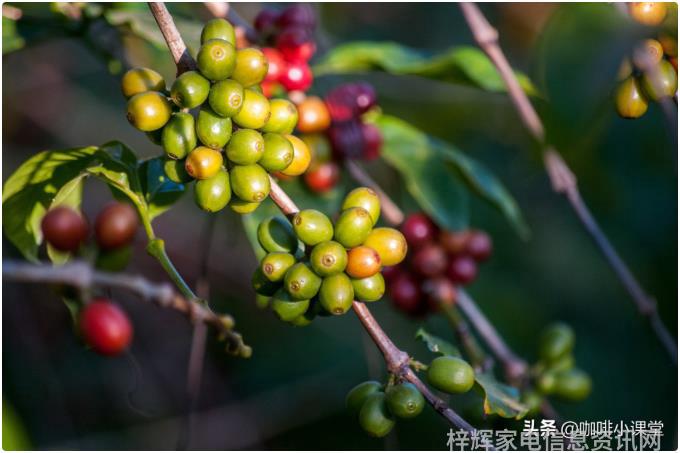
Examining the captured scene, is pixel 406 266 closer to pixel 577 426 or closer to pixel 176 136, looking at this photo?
pixel 577 426

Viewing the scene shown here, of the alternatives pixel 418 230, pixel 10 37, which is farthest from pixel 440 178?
pixel 10 37

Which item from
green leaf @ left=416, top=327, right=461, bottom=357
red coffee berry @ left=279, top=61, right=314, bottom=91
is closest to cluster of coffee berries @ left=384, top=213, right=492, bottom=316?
red coffee berry @ left=279, top=61, right=314, bottom=91

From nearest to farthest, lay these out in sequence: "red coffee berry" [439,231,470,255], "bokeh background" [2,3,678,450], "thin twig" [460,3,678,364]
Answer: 1. "thin twig" [460,3,678,364]
2. "red coffee berry" [439,231,470,255]
3. "bokeh background" [2,3,678,450]

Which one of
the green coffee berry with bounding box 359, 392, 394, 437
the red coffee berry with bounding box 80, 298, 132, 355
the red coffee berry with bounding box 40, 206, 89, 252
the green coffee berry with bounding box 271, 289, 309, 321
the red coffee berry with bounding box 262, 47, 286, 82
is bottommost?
the red coffee berry with bounding box 80, 298, 132, 355

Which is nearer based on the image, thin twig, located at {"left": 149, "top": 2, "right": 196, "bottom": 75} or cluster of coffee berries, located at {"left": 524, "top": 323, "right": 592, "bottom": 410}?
thin twig, located at {"left": 149, "top": 2, "right": 196, "bottom": 75}

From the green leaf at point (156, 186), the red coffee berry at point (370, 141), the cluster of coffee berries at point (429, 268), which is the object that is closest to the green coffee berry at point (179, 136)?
the green leaf at point (156, 186)

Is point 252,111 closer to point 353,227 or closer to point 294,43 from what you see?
point 353,227

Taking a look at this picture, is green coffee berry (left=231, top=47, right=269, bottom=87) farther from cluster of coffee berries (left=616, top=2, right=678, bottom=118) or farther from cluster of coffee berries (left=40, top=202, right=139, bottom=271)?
cluster of coffee berries (left=616, top=2, right=678, bottom=118)
